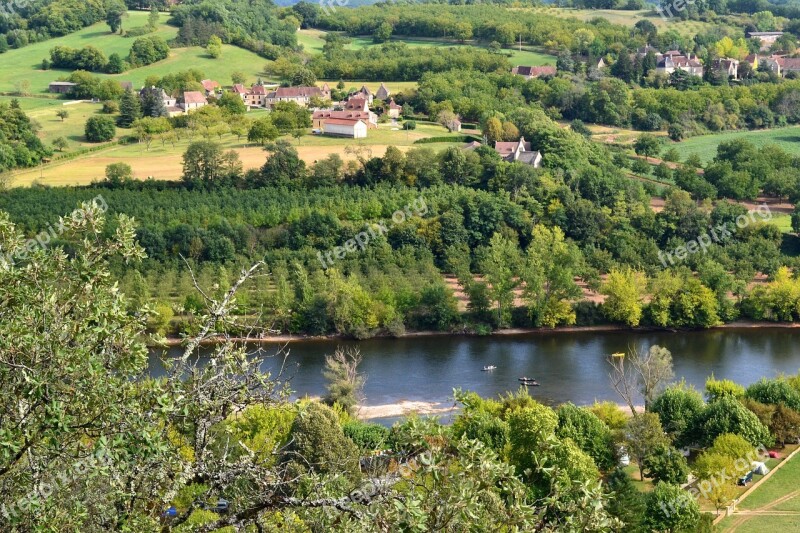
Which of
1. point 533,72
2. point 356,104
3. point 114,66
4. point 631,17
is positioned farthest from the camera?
point 631,17

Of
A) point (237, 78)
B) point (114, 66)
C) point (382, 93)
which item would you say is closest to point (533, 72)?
point (382, 93)

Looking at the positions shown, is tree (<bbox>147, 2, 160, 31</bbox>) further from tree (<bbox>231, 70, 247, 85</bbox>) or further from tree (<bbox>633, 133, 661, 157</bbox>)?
tree (<bbox>633, 133, 661, 157</bbox>)

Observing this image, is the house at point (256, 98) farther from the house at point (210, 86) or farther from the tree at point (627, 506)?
the tree at point (627, 506)

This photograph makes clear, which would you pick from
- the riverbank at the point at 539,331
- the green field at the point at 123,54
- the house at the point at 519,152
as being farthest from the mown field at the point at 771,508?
the green field at the point at 123,54

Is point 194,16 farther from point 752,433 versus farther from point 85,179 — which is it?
point 752,433

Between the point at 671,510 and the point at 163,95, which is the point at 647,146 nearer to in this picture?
the point at 163,95

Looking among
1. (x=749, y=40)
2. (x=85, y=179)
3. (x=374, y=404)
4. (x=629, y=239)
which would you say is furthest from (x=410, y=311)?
(x=749, y=40)
